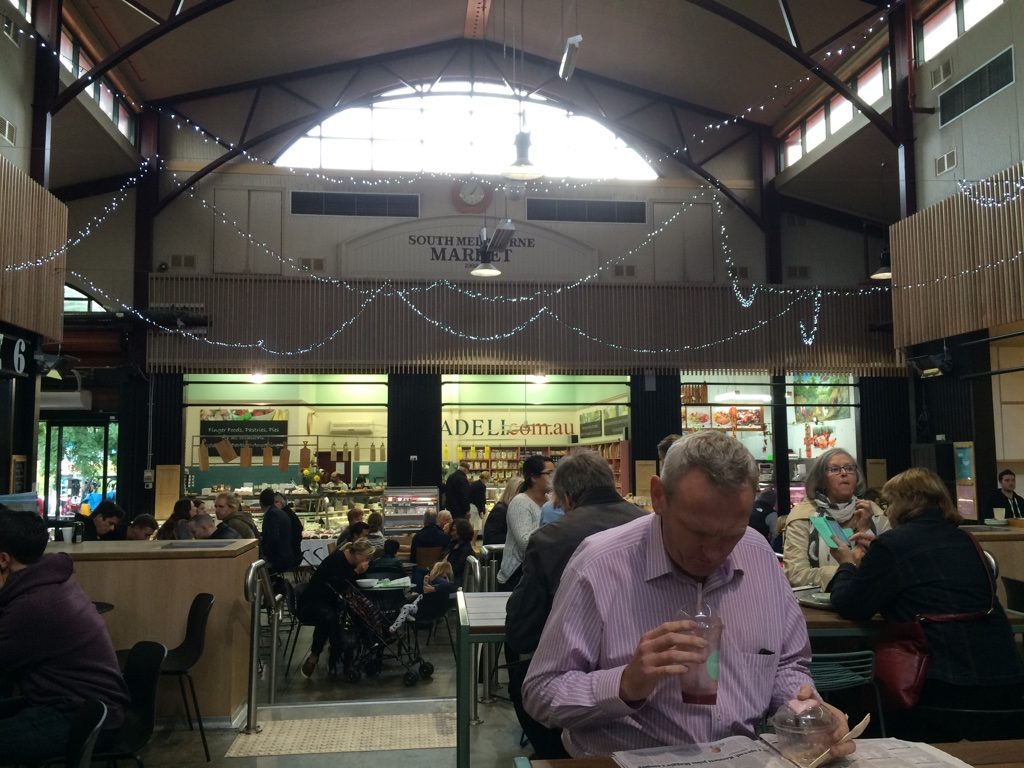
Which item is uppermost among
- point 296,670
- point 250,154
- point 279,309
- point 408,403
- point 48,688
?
point 250,154

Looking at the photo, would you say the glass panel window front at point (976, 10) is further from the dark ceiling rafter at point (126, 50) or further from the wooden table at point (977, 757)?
the wooden table at point (977, 757)

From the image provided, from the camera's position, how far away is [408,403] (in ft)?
47.0

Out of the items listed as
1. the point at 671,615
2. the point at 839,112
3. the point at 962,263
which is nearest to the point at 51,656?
the point at 671,615

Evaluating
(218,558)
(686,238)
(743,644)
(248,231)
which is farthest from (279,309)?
(743,644)

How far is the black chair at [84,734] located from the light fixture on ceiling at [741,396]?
13443 millimetres

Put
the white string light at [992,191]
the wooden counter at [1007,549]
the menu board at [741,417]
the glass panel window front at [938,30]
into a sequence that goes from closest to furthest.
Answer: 1. the wooden counter at [1007,549]
2. the white string light at [992,191]
3. the glass panel window front at [938,30]
4. the menu board at [741,417]

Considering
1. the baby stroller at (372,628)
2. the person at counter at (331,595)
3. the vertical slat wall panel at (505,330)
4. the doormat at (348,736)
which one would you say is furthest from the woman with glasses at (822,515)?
the vertical slat wall panel at (505,330)

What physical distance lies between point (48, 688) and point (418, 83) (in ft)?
43.6

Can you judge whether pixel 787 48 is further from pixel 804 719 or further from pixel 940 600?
pixel 804 719

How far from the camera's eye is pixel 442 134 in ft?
Answer: 49.0

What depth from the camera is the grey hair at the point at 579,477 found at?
356 cm

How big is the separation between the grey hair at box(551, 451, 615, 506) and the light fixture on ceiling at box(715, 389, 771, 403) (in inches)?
468

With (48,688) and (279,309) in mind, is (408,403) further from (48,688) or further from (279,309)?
(48,688)

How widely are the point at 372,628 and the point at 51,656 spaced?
3.85 metres
